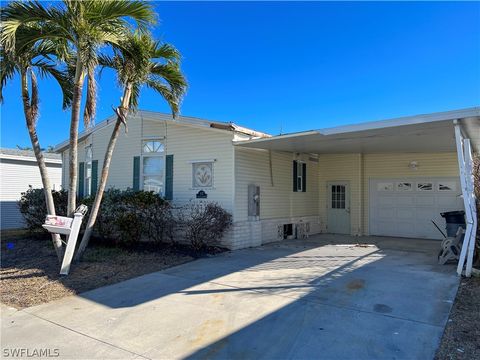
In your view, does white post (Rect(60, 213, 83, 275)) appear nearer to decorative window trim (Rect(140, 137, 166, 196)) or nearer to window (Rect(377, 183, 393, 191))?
decorative window trim (Rect(140, 137, 166, 196))

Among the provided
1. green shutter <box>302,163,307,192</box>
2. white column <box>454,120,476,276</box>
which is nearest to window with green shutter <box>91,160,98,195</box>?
green shutter <box>302,163,307,192</box>

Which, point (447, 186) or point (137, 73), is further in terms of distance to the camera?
point (447, 186)

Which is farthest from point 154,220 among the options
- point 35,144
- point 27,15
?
point 27,15

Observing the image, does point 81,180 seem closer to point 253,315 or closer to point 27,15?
point 27,15

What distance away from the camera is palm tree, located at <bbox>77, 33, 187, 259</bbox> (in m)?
7.42

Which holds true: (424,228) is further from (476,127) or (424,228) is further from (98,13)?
(98,13)

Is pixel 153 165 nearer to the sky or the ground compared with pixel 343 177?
nearer to the sky

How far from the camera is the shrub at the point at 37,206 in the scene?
11893 mm

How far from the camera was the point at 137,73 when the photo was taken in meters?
7.59

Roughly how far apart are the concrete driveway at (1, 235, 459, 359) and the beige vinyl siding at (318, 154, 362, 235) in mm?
5781

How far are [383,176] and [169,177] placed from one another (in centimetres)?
763

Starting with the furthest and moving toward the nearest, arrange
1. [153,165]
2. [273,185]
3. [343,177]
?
1. [343,177]
2. [153,165]
3. [273,185]

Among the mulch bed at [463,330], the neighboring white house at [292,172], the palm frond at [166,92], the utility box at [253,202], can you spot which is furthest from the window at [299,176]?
the mulch bed at [463,330]

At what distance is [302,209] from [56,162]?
43.7 feet
